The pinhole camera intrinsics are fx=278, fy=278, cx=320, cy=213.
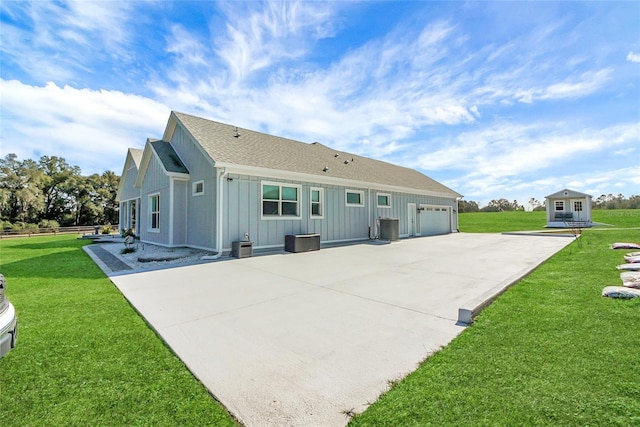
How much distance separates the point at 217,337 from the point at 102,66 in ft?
37.1

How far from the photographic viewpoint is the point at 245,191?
990cm

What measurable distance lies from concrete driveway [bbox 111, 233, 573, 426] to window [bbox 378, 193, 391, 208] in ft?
27.4

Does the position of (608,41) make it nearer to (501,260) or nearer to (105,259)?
(501,260)

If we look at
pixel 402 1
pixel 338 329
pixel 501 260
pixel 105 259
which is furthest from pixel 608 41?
pixel 105 259

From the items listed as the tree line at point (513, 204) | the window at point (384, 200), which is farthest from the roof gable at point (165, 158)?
the tree line at point (513, 204)

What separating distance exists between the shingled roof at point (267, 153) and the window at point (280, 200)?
0.74 meters

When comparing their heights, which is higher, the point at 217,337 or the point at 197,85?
the point at 197,85

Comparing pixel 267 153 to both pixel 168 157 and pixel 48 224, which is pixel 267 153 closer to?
pixel 168 157

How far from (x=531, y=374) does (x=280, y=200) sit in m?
9.39

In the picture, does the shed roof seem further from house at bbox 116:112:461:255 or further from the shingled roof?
the shingled roof


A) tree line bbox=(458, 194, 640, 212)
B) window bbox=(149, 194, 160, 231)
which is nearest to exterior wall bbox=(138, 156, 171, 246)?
window bbox=(149, 194, 160, 231)

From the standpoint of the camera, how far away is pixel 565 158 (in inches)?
718

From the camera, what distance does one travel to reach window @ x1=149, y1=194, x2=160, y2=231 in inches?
493

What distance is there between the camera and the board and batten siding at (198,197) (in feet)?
32.0
